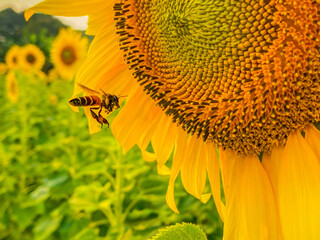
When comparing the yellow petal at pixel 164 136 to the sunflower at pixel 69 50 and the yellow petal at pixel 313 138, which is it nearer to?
the yellow petal at pixel 313 138

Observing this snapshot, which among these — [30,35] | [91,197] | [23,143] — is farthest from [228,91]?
[30,35]

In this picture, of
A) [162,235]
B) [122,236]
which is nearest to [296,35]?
[162,235]

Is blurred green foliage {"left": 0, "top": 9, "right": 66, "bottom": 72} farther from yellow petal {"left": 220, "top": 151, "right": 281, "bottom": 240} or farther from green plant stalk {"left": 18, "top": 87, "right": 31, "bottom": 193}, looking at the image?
yellow petal {"left": 220, "top": 151, "right": 281, "bottom": 240}

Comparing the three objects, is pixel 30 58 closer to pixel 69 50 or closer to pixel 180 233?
pixel 69 50

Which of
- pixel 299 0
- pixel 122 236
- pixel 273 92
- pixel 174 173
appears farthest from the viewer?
pixel 122 236

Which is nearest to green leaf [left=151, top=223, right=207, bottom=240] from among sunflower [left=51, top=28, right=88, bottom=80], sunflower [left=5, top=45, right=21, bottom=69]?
sunflower [left=51, top=28, right=88, bottom=80]

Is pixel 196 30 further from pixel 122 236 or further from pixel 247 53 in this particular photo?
pixel 122 236

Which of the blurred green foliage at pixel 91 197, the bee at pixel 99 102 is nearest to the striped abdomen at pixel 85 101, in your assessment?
the bee at pixel 99 102
